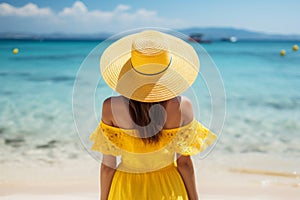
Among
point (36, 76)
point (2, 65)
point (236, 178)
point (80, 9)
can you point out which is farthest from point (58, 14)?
point (236, 178)

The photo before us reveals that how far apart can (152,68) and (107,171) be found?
18.5 inches

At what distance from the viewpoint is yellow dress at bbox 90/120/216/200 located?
140 cm

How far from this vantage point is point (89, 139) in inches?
→ 58.7

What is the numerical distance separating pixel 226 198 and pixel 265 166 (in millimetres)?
994

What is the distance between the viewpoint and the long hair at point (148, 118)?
1.33 metres

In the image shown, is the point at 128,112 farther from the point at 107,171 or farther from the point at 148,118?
the point at 107,171

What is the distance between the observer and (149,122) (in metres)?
1.35

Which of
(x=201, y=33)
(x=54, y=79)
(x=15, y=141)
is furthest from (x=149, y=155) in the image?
(x=201, y=33)

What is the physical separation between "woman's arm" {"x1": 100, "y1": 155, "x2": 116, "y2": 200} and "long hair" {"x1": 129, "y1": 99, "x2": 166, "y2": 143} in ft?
0.67

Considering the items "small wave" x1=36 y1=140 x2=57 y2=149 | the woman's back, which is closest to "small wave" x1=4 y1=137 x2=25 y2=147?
"small wave" x1=36 y1=140 x2=57 y2=149

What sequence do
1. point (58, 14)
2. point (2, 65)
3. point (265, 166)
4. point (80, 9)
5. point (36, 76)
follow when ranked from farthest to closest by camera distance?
point (80, 9), point (58, 14), point (2, 65), point (36, 76), point (265, 166)

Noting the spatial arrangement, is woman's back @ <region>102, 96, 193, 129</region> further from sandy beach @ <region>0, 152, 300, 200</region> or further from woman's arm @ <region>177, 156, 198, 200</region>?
sandy beach @ <region>0, 152, 300, 200</region>

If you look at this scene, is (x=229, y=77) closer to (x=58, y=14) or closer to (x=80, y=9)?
(x=58, y=14)

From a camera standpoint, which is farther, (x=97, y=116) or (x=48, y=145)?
(x=48, y=145)
